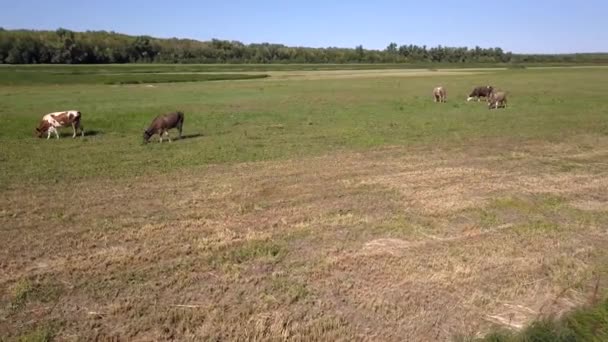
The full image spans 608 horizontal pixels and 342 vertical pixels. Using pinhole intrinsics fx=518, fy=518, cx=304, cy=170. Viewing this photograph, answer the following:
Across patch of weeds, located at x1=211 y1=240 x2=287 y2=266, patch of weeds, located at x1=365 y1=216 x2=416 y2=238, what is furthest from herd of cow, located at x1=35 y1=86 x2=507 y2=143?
patch of weeds, located at x1=365 y1=216 x2=416 y2=238

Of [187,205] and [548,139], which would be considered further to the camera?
[548,139]

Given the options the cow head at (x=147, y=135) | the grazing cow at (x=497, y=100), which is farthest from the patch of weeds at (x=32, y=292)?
the grazing cow at (x=497, y=100)

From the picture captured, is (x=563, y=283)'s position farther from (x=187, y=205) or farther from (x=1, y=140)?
(x=1, y=140)

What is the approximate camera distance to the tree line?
108119mm

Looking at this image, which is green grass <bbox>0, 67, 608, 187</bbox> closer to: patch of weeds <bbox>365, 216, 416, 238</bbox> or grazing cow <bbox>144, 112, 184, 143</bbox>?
grazing cow <bbox>144, 112, 184, 143</bbox>

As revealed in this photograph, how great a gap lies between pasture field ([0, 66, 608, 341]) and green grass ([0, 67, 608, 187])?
0.73 ft

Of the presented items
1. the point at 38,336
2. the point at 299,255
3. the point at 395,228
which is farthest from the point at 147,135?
the point at 38,336

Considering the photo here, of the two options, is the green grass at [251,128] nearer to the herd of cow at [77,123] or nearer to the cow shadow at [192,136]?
the cow shadow at [192,136]

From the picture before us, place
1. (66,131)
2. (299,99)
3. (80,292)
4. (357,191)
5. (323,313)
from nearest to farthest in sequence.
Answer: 1. (323,313)
2. (80,292)
3. (357,191)
4. (66,131)
5. (299,99)

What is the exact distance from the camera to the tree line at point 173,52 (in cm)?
10812

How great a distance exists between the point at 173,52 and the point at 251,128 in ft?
387

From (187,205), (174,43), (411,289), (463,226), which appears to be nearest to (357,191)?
(463,226)

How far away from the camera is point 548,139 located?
→ 19.1 metres

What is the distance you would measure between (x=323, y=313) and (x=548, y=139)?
1588 cm
